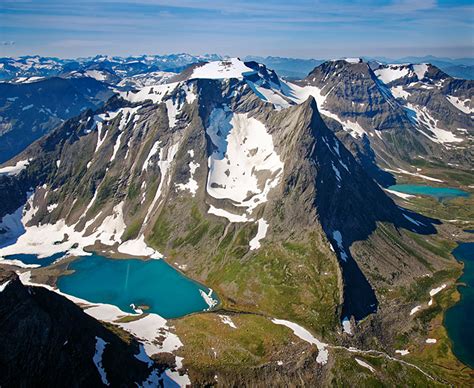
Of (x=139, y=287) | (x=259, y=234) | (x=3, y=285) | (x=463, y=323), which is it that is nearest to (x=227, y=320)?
(x=139, y=287)

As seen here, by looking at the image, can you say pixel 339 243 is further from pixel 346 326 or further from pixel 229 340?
pixel 229 340

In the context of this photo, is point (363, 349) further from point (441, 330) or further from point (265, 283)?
point (265, 283)

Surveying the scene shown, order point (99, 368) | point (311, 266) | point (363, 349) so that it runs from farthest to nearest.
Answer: point (311, 266), point (363, 349), point (99, 368)

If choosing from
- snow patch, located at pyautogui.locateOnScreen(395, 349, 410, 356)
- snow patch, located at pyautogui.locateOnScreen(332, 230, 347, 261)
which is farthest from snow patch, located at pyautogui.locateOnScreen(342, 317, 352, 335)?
snow patch, located at pyautogui.locateOnScreen(332, 230, 347, 261)

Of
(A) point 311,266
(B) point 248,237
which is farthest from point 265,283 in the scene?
(B) point 248,237

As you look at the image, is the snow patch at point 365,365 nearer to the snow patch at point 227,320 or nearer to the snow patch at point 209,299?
the snow patch at point 227,320

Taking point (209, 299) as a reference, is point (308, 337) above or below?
above

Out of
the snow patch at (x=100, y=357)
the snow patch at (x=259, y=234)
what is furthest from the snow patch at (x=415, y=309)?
the snow patch at (x=100, y=357)
